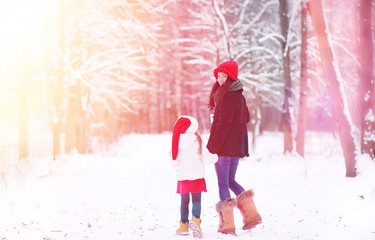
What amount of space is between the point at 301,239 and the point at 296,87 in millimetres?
23398

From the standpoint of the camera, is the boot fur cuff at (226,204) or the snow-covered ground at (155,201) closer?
the boot fur cuff at (226,204)

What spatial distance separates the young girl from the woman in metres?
0.21

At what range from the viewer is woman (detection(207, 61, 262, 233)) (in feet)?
19.7

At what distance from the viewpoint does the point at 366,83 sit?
9.69m

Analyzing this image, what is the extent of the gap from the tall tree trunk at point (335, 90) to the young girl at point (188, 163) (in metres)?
4.73

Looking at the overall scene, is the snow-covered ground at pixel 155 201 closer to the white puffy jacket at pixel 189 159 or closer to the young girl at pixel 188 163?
the young girl at pixel 188 163

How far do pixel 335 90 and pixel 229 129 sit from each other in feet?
15.1

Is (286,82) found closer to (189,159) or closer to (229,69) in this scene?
(229,69)

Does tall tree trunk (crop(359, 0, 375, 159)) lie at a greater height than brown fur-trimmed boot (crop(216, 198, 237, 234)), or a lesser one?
greater

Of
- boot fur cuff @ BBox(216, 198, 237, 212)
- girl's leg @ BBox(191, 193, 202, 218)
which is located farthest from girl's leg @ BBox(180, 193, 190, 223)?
boot fur cuff @ BBox(216, 198, 237, 212)

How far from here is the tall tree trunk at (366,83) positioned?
31.4ft

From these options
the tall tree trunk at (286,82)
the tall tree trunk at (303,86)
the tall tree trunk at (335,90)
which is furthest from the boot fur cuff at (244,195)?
the tall tree trunk at (286,82)

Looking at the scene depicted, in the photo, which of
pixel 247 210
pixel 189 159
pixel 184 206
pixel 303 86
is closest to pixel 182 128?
pixel 189 159

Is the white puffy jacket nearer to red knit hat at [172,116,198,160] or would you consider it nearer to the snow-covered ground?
red knit hat at [172,116,198,160]
